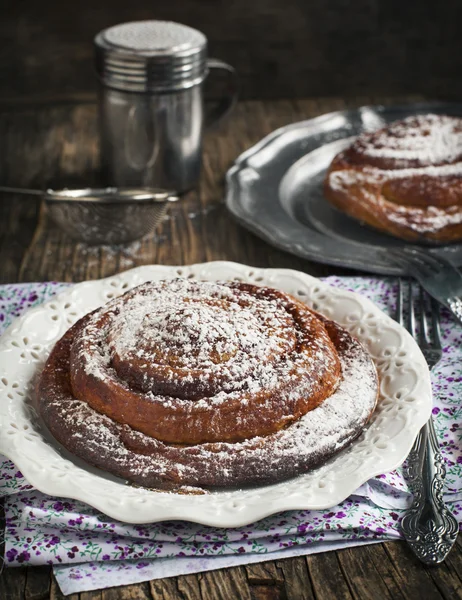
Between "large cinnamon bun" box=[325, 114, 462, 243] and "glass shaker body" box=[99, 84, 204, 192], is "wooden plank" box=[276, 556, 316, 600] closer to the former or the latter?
"large cinnamon bun" box=[325, 114, 462, 243]

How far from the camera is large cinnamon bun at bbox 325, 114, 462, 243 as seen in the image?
204cm

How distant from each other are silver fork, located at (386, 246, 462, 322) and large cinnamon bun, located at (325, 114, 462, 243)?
0.13 m

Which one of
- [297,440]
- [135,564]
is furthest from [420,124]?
[135,564]

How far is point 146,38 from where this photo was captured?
226 cm

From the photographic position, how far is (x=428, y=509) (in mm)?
1185

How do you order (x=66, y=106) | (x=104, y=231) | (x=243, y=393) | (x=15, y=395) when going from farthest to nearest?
(x=66, y=106) → (x=104, y=231) → (x=15, y=395) → (x=243, y=393)

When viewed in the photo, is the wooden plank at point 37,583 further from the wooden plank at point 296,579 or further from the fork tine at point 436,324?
the fork tine at point 436,324

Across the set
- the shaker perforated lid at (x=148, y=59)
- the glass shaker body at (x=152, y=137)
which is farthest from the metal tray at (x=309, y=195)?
the shaker perforated lid at (x=148, y=59)

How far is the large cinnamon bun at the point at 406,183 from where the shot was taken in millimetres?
2045

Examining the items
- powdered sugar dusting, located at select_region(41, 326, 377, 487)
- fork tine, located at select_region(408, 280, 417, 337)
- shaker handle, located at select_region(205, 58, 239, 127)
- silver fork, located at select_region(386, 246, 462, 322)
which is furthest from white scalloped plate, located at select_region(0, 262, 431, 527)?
shaker handle, located at select_region(205, 58, 239, 127)

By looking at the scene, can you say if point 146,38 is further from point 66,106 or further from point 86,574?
point 86,574

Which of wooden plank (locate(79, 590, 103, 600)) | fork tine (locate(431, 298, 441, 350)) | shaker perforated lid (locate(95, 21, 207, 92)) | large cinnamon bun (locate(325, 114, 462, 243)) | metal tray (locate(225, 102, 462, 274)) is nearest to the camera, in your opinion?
wooden plank (locate(79, 590, 103, 600))

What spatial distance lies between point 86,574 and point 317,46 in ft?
9.28

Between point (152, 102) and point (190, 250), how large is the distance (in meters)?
0.44
